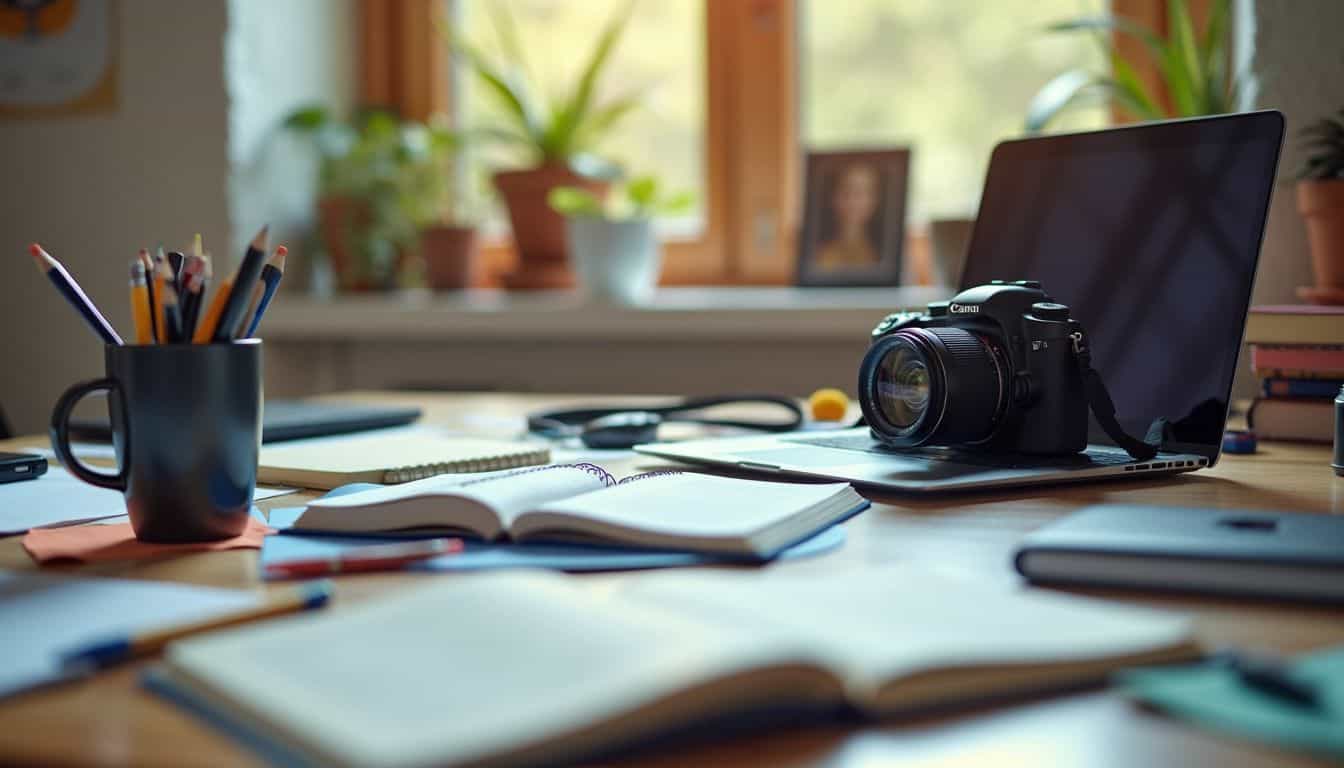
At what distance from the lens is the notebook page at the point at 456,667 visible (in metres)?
0.36

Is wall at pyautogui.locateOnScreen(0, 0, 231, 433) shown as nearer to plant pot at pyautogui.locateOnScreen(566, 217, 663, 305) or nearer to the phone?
plant pot at pyautogui.locateOnScreen(566, 217, 663, 305)

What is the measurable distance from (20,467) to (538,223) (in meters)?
1.42

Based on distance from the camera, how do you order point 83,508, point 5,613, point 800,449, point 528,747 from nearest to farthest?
point 528,747
point 5,613
point 83,508
point 800,449

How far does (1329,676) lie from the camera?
43cm

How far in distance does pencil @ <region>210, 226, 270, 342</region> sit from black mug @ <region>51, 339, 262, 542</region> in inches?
0.5

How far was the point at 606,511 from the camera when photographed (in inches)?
27.0

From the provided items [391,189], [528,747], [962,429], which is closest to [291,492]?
[962,429]

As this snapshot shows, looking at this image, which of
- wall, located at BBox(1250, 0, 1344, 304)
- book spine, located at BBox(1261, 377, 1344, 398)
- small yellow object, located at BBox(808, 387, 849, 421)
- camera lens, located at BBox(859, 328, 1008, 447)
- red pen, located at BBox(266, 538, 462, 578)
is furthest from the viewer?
wall, located at BBox(1250, 0, 1344, 304)

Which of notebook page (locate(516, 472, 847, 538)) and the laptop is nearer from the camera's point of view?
notebook page (locate(516, 472, 847, 538))

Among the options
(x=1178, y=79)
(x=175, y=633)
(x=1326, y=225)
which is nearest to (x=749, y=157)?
(x=1178, y=79)

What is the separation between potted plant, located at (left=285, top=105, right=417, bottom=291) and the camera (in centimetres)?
229

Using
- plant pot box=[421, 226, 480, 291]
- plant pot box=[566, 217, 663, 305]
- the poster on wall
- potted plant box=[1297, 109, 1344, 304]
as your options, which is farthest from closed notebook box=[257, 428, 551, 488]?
the poster on wall

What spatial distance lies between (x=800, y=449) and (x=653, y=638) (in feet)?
1.85

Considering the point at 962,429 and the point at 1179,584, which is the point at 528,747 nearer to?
the point at 1179,584
